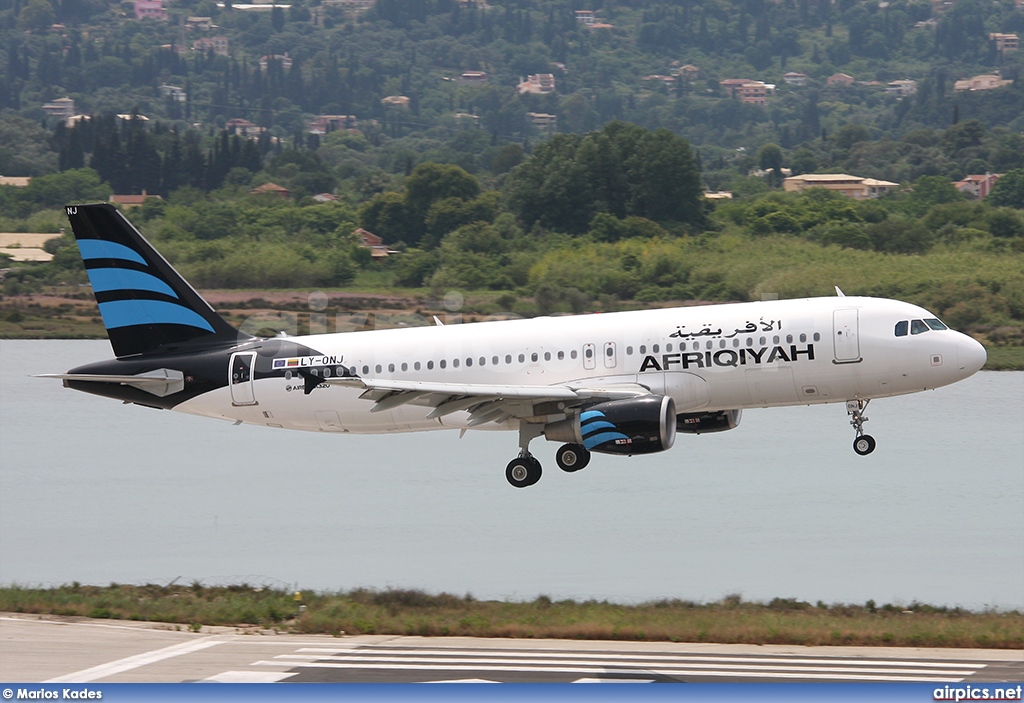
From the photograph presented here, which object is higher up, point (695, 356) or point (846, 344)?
point (846, 344)

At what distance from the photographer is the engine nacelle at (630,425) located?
44.1 m

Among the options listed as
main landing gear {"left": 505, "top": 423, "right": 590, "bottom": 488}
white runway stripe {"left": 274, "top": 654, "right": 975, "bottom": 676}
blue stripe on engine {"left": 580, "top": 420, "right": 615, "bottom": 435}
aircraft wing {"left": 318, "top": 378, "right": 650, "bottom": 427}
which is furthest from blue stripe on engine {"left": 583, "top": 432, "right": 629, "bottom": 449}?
white runway stripe {"left": 274, "top": 654, "right": 975, "bottom": 676}

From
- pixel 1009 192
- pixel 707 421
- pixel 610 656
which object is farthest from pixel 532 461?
pixel 1009 192

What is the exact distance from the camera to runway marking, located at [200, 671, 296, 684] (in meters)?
37.8

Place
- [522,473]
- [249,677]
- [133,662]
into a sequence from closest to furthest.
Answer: [249,677], [133,662], [522,473]

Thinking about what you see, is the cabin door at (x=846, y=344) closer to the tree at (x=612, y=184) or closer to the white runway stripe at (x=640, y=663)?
the white runway stripe at (x=640, y=663)

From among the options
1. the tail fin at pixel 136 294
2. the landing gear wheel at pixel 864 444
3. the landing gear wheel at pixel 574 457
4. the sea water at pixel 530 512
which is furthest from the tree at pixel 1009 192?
the tail fin at pixel 136 294

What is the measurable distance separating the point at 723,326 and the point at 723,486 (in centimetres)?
3668

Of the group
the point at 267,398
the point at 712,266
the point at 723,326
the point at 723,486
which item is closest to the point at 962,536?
the point at 723,486

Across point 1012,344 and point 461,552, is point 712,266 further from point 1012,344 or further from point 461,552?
point 461,552

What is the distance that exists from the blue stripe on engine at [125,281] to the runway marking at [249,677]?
16287mm

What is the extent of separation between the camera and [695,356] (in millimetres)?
45469

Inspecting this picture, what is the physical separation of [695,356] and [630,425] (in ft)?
10.0

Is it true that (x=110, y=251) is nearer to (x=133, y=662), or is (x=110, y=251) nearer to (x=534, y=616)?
(x=133, y=662)
